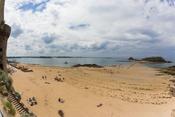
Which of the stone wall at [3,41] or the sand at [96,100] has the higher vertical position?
the stone wall at [3,41]

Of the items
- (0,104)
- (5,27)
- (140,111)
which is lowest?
(140,111)

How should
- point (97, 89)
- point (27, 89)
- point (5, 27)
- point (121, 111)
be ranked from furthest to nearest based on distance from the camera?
1. point (97, 89)
2. point (27, 89)
3. point (121, 111)
4. point (5, 27)

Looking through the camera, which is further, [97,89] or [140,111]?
[97,89]

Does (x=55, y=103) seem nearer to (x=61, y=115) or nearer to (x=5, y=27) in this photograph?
(x=61, y=115)

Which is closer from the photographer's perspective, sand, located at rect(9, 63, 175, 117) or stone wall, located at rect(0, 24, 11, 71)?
stone wall, located at rect(0, 24, 11, 71)

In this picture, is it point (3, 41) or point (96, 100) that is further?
point (96, 100)

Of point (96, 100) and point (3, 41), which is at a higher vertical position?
point (3, 41)

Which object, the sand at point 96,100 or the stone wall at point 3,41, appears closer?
the stone wall at point 3,41

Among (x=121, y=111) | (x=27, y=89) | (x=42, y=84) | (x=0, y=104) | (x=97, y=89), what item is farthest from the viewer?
(x=97, y=89)

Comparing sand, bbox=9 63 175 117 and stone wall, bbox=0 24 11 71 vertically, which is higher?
stone wall, bbox=0 24 11 71

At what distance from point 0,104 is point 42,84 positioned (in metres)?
20.3

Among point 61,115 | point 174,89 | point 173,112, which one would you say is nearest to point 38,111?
point 61,115

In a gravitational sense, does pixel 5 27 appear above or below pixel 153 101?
above

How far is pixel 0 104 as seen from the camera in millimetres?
23500
